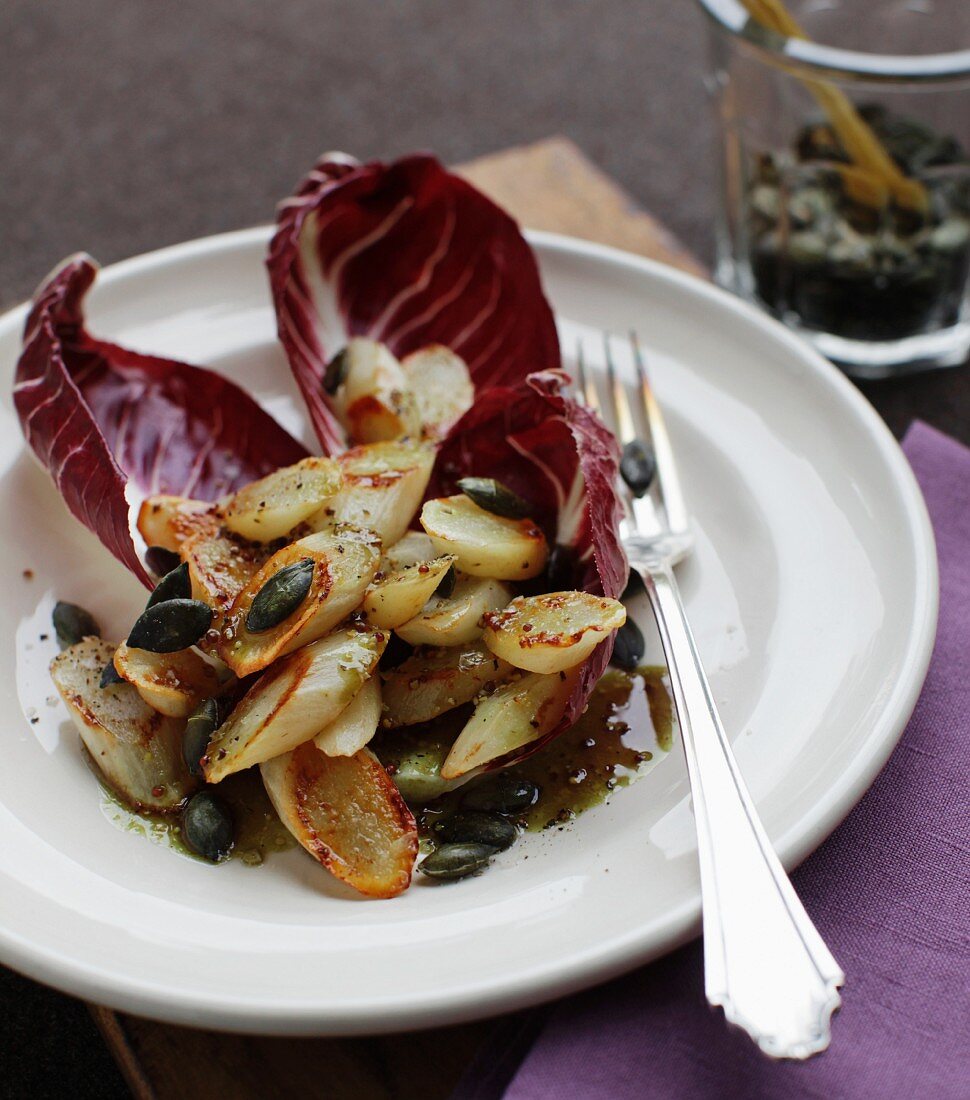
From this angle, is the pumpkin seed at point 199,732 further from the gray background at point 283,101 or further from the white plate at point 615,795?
the gray background at point 283,101

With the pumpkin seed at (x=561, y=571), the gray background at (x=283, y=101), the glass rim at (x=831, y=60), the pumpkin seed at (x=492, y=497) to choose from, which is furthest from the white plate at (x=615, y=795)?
the gray background at (x=283, y=101)

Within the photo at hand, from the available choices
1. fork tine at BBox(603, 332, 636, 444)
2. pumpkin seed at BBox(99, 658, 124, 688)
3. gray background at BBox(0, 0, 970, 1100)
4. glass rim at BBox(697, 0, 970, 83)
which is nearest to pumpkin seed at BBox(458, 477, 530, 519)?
fork tine at BBox(603, 332, 636, 444)

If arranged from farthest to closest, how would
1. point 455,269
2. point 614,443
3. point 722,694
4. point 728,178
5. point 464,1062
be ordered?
point 728,178 → point 455,269 → point 614,443 → point 722,694 → point 464,1062

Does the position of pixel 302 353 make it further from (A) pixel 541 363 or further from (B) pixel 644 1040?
(B) pixel 644 1040

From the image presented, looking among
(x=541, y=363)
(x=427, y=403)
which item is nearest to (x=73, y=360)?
(x=427, y=403)

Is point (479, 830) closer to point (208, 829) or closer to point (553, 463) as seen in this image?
point (208, 829)

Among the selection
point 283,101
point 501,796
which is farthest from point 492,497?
point 283,101
